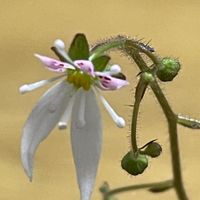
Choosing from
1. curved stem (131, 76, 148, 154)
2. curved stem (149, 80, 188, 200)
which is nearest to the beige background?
curved stem (149, 80, 188, 200)

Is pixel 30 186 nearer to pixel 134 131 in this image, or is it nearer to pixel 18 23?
pixel 18 23

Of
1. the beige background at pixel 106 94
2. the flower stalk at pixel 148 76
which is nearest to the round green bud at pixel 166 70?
the flower stalk at pixel 148 76

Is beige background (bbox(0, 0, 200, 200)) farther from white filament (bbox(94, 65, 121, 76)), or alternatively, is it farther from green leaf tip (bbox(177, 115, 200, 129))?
white filament (bbox(94, 65, 121, 76))

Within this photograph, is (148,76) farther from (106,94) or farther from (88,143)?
(106,94)

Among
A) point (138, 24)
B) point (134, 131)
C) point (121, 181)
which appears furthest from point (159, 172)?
point (134, 131)

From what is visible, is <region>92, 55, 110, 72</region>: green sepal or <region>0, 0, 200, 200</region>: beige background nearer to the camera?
<region>92, 55, 110, 72</region>: green sepal

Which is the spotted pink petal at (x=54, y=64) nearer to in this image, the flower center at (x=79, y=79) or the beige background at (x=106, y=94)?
the flower center at (x=79, y=79)
